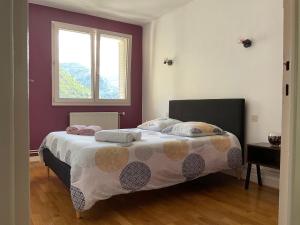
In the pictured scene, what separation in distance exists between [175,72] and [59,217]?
321 centimetres

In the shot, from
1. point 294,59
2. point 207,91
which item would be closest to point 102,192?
point 294,59

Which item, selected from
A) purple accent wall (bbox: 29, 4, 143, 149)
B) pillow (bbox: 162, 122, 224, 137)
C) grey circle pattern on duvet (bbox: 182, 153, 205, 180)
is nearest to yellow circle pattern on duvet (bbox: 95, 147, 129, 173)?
grey circle pattern on duvet (bbox: 182, 153, 205, 180)

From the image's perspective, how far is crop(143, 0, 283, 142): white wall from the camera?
3.21 meters

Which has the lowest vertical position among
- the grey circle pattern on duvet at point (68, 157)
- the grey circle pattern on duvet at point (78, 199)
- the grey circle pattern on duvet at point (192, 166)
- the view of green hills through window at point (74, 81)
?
the grey circle pattern on duvet at point (78, 199)

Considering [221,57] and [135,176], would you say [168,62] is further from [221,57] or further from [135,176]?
[135,176]

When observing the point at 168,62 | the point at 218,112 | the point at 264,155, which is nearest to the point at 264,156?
the point at 264,155

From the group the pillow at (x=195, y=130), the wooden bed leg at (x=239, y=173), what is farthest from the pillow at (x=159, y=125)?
the wooden bed leg at (x=239, y=173)

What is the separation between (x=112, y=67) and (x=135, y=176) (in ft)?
10.8

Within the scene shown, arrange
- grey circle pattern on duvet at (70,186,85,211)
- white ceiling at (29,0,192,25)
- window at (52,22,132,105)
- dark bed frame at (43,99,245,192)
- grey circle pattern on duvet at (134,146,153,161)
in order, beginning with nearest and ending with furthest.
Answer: grey circle pattern on duvet at (70,186,85,211)
grey circle pattern on duvet at (134,146,153,161)
dark bed frame at (43,99,245,192)
white ceiling at (29,0,192,25)
window at (52,22,132,105)

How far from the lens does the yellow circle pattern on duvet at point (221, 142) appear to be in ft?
10.4

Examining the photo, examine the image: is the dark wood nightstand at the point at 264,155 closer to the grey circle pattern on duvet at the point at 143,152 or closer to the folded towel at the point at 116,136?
the grey circle pattern on duvet at the point at 143,152

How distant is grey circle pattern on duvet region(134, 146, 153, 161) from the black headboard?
1455 millimetres

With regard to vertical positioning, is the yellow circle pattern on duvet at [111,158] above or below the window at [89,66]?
below

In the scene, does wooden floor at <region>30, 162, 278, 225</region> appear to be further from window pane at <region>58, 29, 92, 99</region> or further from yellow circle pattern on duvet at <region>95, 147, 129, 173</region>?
window pane at <region>58, 29, 92, 99</region>
